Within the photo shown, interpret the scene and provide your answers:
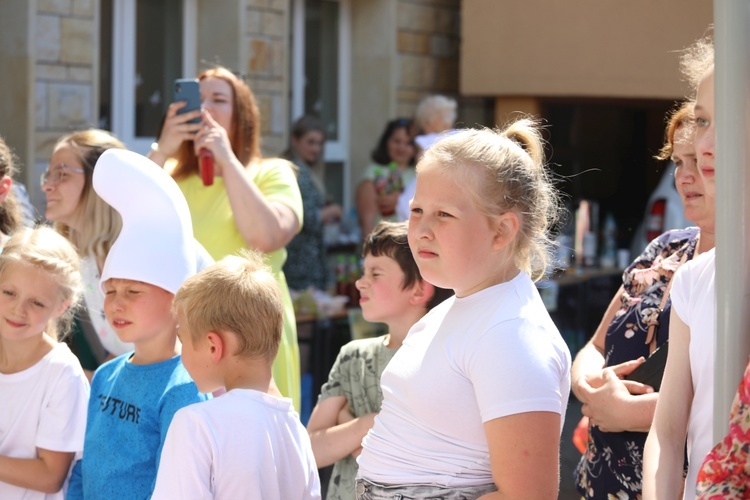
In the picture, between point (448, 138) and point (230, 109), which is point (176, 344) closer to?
point (448, 138)

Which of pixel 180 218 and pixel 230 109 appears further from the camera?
pixel 230 109

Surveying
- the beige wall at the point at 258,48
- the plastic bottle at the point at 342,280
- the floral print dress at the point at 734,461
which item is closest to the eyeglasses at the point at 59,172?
the floral print dress at the point at 734,461

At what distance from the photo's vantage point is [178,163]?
3.41 metres

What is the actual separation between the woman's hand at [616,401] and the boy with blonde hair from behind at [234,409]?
25.0 inches

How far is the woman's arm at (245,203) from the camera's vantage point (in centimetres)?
319

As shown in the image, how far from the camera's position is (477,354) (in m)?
1.71

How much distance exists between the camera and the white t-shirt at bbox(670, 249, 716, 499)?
172 centimetres

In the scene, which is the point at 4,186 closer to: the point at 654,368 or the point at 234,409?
the point at 234,409

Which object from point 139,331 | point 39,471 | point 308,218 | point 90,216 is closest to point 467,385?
point 139,331

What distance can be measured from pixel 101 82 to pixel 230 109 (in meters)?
2.72

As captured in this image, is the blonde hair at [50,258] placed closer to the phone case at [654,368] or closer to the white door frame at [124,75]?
the phone case at [654,368]

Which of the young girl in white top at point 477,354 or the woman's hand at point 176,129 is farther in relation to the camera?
the woman's hand at point 176,129

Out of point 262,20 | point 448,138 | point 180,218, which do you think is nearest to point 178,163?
point 180,218

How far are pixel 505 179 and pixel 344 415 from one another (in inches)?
41.3
